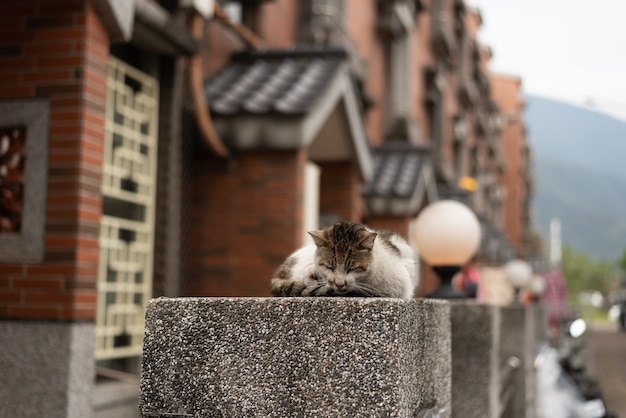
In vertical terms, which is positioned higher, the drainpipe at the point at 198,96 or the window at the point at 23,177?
the drainpipe at the point at 198,96

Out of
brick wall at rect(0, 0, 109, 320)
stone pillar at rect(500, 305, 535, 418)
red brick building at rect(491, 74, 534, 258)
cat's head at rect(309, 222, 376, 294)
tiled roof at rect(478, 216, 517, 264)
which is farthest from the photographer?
red brick building at rect(491, 74, 534, 258)

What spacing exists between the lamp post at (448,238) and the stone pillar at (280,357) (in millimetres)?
3810

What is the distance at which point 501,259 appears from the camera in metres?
34.0

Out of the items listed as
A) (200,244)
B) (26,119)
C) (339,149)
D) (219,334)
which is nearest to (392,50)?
(339,149)

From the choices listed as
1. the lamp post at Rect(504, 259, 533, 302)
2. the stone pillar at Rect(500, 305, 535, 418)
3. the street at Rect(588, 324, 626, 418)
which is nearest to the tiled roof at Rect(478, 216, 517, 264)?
the street at Rect(588, 324, 626, 418)

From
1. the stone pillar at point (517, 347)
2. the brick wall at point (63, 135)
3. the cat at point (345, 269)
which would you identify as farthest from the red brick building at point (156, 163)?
the cat at point (345, 269)

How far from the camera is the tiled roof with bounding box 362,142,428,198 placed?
1383cm

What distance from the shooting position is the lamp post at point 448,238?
6184 mm

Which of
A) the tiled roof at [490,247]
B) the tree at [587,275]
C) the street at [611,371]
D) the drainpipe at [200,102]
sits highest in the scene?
the drainpipe at [200,102]

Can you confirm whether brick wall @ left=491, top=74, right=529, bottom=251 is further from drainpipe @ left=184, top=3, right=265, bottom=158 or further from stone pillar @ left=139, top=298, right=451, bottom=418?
stone pillar @ left=139, top=298, right=451, bottom=418

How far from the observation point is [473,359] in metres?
4.66

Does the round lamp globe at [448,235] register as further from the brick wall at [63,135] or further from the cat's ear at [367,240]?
the cat's ear at [367,240]

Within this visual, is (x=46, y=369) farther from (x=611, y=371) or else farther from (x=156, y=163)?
(x=611, y=371)

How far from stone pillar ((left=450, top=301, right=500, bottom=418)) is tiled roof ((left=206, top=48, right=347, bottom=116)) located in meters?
4.40
